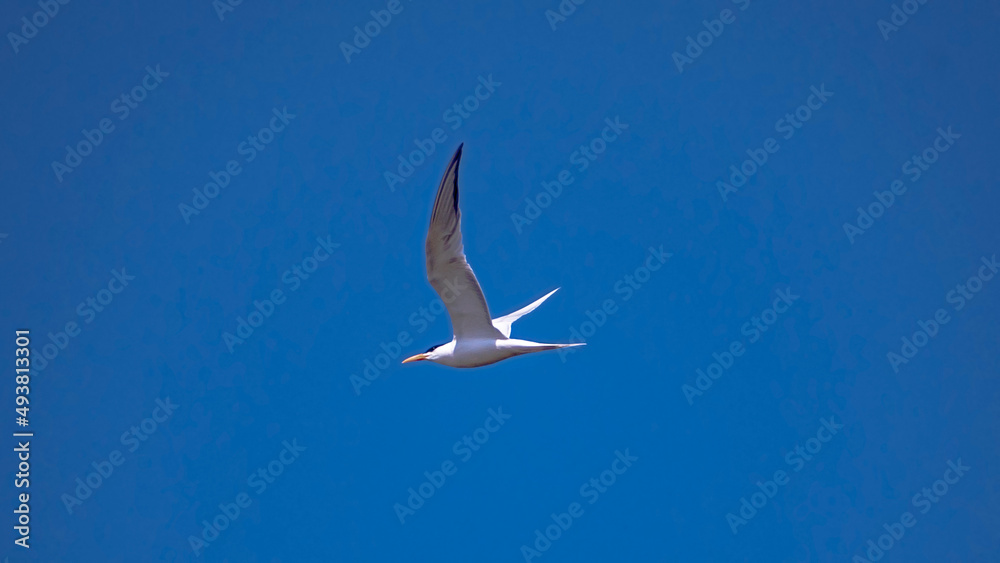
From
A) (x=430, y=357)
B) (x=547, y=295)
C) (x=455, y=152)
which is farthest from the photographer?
(x=547, y=295)

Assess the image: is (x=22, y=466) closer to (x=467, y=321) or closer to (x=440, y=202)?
(x=467, y=321)

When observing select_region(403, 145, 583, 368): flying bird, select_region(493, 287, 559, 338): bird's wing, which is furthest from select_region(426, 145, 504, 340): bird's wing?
select_region(493, 287, 559, 338): bird's wing

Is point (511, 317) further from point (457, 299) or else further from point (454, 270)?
point (454, 270)

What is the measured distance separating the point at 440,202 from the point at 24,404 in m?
6.89

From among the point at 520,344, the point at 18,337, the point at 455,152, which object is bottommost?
the point at 520,344

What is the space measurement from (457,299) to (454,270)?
15.6 inches

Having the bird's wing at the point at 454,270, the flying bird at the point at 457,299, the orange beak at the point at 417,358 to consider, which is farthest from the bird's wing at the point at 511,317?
the orange beak at the point at 417,358

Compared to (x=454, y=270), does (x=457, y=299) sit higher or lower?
lower

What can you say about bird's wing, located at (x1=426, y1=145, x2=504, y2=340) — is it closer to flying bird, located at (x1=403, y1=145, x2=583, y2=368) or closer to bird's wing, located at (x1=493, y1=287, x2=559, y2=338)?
flying bird, located at (x1=403, y1=145, x2=583, y2=368)

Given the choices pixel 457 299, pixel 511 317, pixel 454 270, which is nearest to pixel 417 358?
pixel 457 299

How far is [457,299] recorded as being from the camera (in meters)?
8.30

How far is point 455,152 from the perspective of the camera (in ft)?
23.5

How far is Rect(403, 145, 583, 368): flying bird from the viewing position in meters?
7.54

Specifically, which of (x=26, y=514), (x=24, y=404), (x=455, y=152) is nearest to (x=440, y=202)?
(x=455, y=152)
